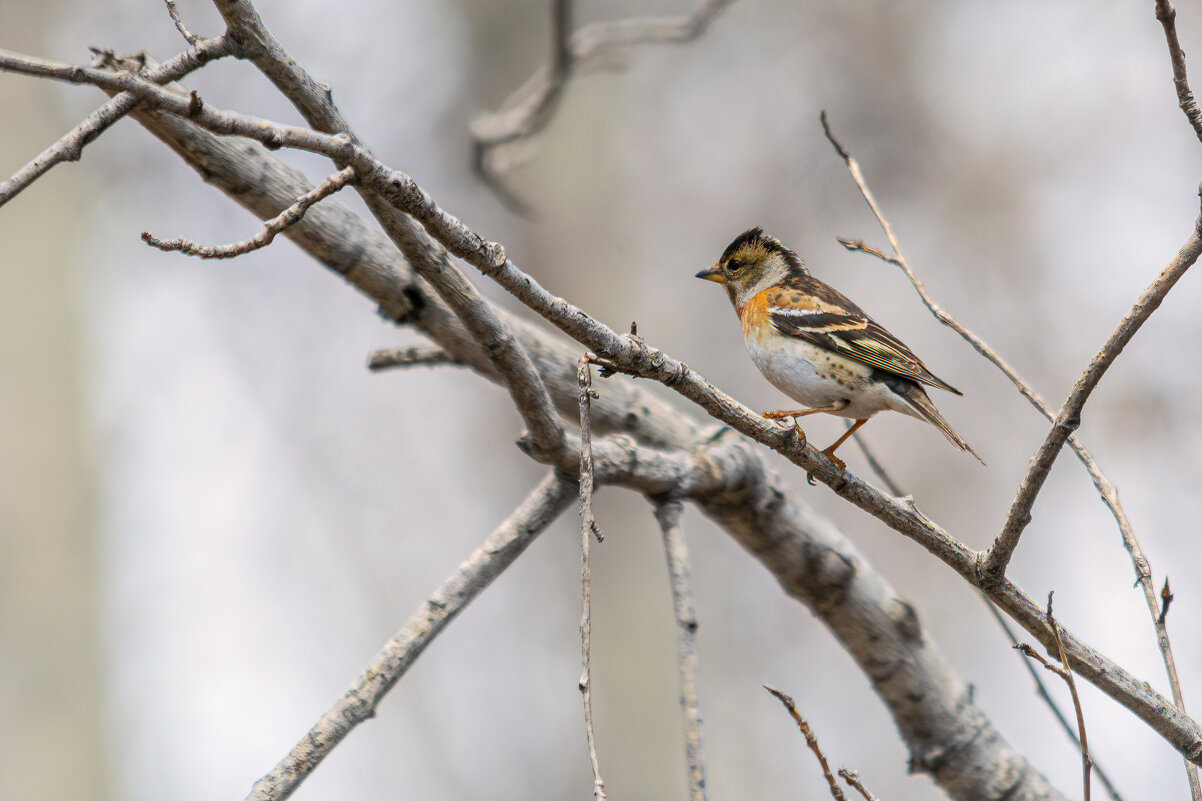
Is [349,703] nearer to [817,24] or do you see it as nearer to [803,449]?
[803,449]

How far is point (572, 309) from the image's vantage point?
1973mm

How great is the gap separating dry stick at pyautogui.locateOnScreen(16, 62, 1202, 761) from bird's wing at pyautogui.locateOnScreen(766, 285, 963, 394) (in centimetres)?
116

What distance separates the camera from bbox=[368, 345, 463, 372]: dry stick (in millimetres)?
3316

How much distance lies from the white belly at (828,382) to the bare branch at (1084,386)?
1452 mm

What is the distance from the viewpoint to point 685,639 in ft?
9.59

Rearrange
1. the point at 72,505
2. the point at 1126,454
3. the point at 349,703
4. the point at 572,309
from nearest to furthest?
1. the point at 572,309
2. the point at 349,703
3. the point at 72,505
4. the point at 1126,454

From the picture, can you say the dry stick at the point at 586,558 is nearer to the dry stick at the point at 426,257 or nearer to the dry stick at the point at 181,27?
the dry stick at the point at 426,257

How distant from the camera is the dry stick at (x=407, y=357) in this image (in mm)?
3316

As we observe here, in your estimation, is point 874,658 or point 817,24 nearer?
point 874,658

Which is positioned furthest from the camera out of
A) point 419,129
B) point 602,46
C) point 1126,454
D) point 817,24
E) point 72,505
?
point 817,24

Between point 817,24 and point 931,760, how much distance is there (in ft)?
21.5

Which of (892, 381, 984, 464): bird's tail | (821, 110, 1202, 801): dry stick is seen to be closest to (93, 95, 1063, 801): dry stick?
(892, 381, 984, 464): bird's tail

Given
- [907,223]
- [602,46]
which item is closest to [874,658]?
[602,46]

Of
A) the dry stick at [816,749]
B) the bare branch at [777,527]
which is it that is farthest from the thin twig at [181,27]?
the dry stick at [816,749]
